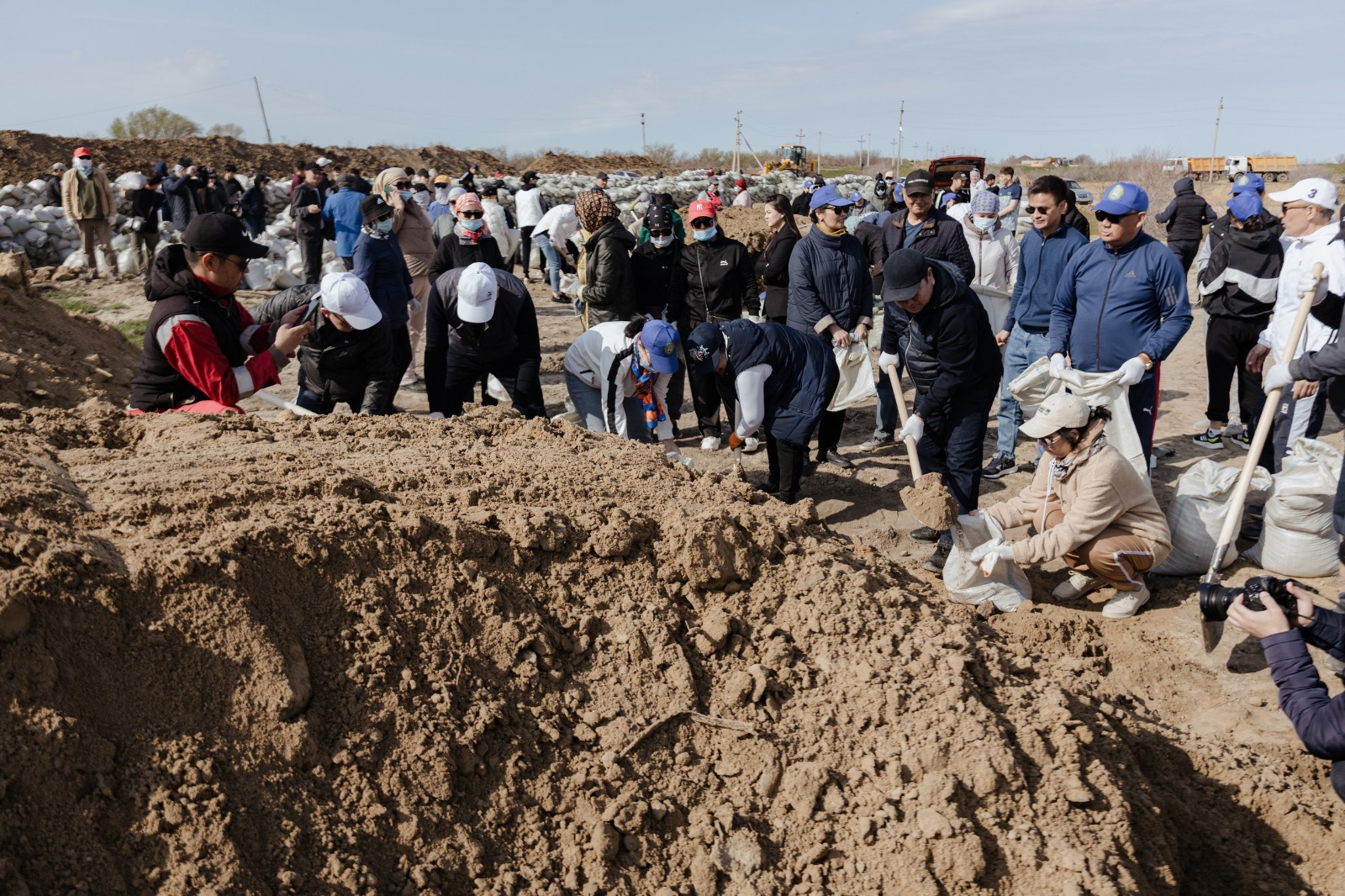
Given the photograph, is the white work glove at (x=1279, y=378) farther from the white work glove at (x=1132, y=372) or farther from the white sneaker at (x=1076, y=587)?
the white sneaker at (x=1076, y=587)

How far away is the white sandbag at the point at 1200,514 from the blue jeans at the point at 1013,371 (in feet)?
5.01

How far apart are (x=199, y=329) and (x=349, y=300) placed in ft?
3.54

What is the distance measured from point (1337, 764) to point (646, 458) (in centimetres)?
279

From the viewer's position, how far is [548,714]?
288 cm

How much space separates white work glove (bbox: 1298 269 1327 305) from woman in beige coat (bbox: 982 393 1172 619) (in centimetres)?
125

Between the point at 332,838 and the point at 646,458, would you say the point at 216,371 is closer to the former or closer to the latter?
the point at 646,458

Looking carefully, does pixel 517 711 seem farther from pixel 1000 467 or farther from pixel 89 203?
pixel 89 203

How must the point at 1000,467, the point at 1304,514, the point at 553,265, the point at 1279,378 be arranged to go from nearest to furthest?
the point at 1279,378
the point at 1304,514
the point at 1000,467
the point at 553,265

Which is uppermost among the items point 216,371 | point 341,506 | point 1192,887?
point 216,371

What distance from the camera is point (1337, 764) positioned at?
3.14 m

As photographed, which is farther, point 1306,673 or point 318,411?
point 318,411

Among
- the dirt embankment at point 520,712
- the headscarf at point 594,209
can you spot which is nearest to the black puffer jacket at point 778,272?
the headscarf at point 594,209

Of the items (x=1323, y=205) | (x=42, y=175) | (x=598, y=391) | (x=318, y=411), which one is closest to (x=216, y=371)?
(x=318, y=411)

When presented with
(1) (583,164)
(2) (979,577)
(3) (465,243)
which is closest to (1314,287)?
(2) (979,577)
